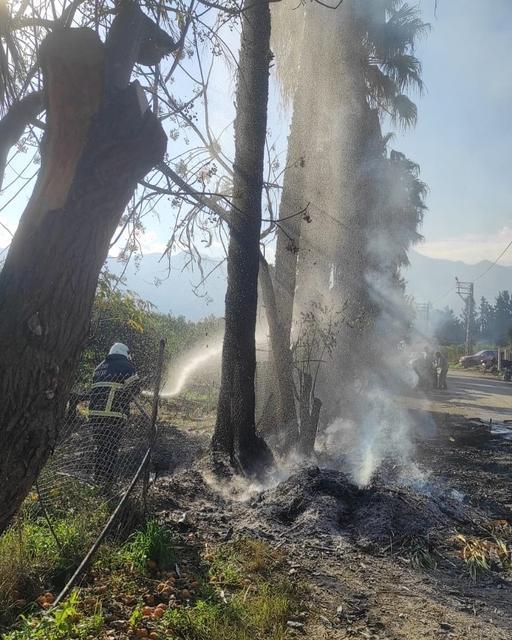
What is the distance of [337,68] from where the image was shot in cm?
1260

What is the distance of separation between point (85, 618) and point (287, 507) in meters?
2.48

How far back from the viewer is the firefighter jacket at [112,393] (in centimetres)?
558

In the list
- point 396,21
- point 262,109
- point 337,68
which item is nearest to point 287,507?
point 262,109

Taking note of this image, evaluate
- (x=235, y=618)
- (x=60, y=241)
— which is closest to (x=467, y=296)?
(x=235, y=618)

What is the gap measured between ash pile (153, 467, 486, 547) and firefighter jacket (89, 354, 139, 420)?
36.3 inches

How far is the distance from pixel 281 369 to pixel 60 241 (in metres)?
6.03

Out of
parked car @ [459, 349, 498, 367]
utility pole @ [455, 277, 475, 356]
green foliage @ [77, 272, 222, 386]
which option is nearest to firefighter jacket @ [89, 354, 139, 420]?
green foliage @ [77, 272, 222, 386]

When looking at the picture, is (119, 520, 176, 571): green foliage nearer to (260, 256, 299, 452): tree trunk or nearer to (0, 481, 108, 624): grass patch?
(0, 481, 108, 624): grass patch

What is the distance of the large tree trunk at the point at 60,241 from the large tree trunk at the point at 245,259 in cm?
438

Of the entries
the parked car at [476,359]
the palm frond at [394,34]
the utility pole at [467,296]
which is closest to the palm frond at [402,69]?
the palm frond at [394,34]

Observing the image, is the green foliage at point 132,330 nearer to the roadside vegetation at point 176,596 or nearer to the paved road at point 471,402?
the roadside vegetation at point 176,596

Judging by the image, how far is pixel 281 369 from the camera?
26.6 ft

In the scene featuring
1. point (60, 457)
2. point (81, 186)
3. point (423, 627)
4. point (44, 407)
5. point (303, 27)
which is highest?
point (303, 27)

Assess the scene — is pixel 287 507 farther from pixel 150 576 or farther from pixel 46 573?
pixel 46 573
